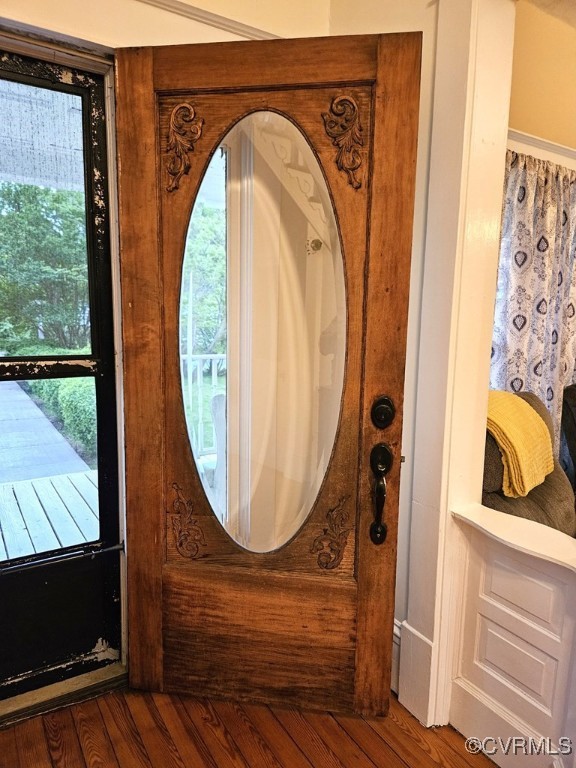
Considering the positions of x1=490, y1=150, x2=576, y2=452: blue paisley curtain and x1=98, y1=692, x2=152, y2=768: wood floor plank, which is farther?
x1=490, y1=150, x2=576, y2=452: blue paisley curtain

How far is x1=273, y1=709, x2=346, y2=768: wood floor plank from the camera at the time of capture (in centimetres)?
139

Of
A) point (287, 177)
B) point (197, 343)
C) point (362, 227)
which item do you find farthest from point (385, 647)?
point (287, 177)

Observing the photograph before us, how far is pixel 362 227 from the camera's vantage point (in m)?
1.32

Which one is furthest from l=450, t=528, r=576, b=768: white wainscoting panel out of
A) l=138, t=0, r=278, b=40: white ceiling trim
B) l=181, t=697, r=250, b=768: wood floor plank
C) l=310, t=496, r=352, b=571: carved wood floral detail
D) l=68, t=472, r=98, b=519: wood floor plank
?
l=138, t=0, r=278, b=40: white ceiling trim

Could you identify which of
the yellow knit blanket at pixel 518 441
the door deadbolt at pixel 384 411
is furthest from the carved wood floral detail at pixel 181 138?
the yellow knit blanket at pixel 518 441

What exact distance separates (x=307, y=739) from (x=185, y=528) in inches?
28.0

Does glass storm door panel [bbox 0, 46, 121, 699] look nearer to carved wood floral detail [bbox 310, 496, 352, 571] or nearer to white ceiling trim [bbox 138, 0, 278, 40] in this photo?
white ceiling trim [bbox 138, 0, 278, 40]

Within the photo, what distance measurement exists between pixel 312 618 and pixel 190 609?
38 cm

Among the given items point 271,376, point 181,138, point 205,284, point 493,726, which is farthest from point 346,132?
point 493,726

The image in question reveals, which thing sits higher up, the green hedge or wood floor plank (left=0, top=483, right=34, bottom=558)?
the green hedge

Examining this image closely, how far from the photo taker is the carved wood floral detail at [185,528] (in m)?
1.51

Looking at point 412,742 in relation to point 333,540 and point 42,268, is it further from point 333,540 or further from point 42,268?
point 42,268

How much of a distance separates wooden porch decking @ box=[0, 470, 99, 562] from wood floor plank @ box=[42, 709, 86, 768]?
51 cm

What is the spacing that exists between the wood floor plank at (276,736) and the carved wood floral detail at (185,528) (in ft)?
1.75
